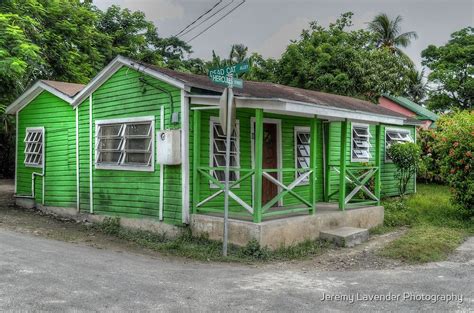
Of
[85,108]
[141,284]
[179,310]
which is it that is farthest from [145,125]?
[179,310]

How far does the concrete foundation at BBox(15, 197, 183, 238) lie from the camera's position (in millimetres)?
8543

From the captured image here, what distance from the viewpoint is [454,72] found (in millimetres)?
30875

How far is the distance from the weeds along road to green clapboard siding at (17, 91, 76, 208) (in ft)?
12.6

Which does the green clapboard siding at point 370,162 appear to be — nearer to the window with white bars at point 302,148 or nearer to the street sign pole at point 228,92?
the window with white bars at point 302,148

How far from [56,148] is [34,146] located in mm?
1350

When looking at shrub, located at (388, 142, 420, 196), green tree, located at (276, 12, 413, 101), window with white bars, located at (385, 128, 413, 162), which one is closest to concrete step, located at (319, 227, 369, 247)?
shrub, located at (388, 142, 420, 196)

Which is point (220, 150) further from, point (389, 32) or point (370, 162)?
point (389, 32)

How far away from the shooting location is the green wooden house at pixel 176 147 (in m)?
8.16

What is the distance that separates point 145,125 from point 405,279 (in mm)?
5881

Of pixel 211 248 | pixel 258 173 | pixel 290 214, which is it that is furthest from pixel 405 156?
pixel 211 248

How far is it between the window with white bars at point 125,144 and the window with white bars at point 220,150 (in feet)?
4.30

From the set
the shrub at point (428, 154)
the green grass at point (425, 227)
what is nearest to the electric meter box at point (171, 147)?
the green grass at point (425, 227)

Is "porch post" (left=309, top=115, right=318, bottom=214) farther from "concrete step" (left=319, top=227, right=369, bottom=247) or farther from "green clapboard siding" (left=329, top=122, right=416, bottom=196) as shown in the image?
"green clapboard siding" (left=329, top=122, right=416, bottom=196)

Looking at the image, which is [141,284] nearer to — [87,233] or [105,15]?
[87,233]
